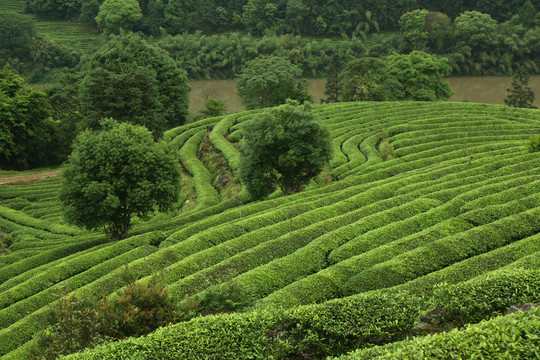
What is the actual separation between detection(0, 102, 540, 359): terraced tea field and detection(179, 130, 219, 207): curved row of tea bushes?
0.44 metres

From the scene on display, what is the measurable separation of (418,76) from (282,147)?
4809 cm

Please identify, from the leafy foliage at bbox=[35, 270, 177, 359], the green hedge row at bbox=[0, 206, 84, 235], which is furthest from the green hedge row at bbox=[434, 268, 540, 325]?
the green hedge row at bbox=[0, 206, 84, 235]

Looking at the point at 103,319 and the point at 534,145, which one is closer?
the point at 103,319

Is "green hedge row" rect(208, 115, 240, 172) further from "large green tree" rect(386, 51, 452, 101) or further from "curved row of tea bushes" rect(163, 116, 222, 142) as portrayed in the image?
"large green tree" rect(386, 51, 452, 101)

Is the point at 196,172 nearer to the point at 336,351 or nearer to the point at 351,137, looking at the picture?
the point at 351,137

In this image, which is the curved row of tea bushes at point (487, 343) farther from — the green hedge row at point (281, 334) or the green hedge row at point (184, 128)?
the green hedge row at point (184, 128)

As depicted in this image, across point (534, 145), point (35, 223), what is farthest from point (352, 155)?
point (35, 223)

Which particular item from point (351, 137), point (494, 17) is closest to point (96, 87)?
point (351, 137)

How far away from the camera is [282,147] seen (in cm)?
3547

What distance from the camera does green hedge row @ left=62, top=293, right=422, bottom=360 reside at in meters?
A: 13.3

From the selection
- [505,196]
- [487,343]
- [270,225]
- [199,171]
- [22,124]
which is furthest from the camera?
[22,124]

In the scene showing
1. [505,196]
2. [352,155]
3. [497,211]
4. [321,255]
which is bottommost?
[352,155]

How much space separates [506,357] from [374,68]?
6955 centimetres

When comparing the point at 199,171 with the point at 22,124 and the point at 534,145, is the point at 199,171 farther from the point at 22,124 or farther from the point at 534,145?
the point at 534,145
